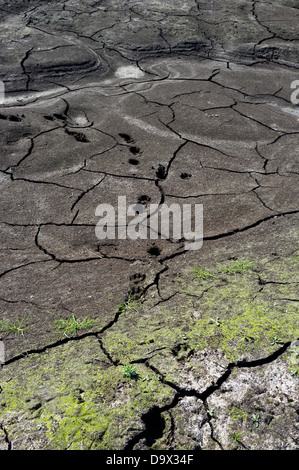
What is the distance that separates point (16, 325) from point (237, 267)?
1422 millimetres

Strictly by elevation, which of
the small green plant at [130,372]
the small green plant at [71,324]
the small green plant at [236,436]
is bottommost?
the small green plant at [71,324]

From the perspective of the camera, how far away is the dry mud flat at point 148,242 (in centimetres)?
176

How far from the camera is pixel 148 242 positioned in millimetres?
3010

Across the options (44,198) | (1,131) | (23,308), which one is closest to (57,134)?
(1,131)

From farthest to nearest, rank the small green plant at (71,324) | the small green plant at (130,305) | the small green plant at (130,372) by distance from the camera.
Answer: the small green plant at (130,305) → the small green plant at (71,324) → the small green plant at (130,372)

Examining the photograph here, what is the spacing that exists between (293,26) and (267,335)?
20.0ft

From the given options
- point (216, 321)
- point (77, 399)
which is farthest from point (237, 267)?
point (77, 399)

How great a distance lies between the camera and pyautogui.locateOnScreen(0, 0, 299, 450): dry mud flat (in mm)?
1757

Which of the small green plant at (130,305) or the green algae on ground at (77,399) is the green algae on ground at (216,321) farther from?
the green algae on ground at (77,399)

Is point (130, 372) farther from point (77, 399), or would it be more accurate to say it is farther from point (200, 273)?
point (200, 273)

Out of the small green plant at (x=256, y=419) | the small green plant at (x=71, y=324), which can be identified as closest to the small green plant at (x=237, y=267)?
the small green plant at (x=71, y=324)

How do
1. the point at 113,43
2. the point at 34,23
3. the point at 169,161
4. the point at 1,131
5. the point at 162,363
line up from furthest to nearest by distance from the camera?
1. the point at 34,23
2. the point at 113,43
3. the point at 1,131
4. the point at 169,161
5. the point at 162,363

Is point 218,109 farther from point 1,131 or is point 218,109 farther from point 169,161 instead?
point 1,131

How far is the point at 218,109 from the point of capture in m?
4.71
